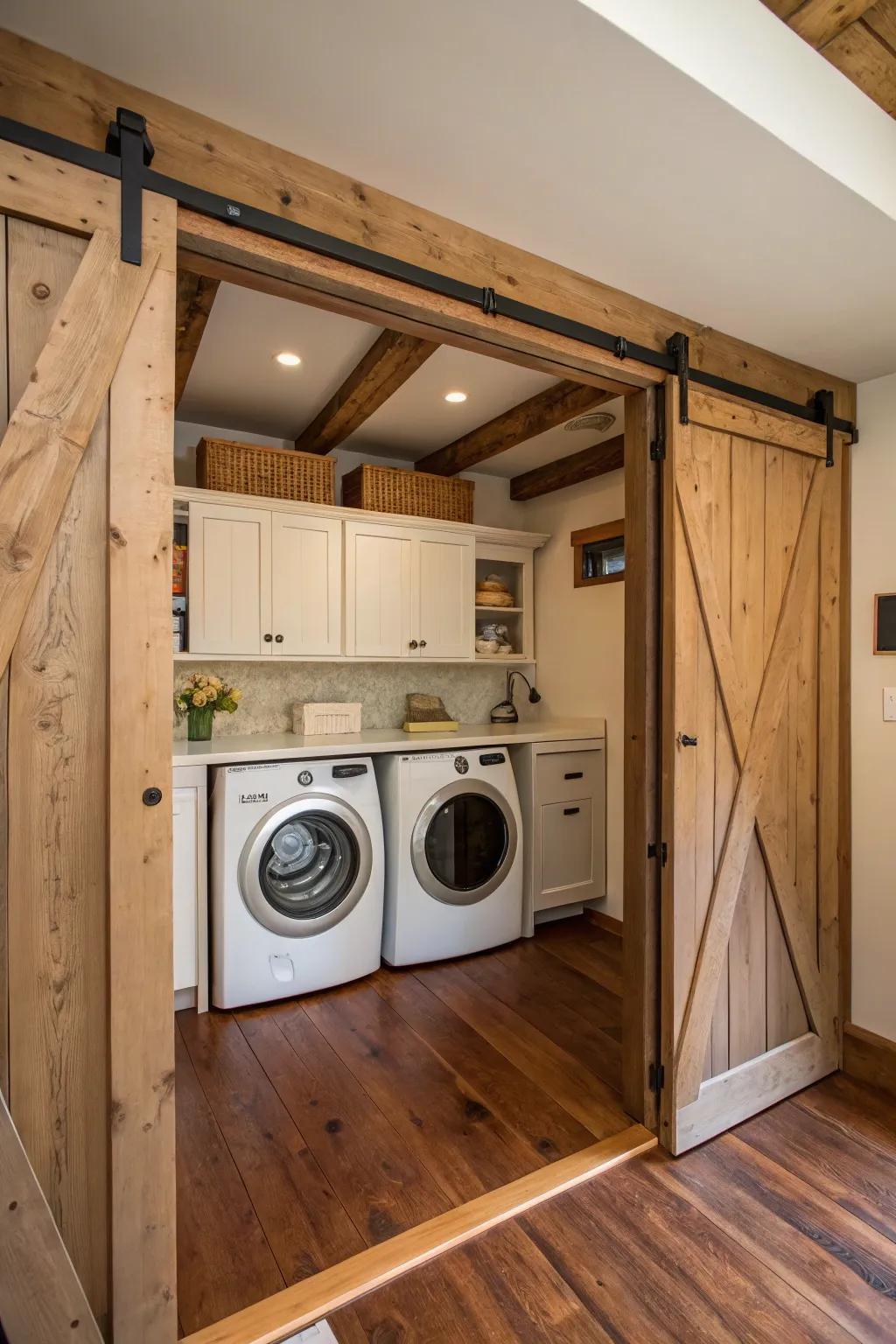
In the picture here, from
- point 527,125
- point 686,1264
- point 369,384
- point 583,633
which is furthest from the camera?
point 583,633

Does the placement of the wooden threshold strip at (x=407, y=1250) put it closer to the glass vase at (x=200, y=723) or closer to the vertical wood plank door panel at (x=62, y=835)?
the vertical wood plank door panel at (x=62, y=835)

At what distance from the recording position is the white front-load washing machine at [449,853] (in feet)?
10.0

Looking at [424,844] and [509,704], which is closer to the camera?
[424,844]

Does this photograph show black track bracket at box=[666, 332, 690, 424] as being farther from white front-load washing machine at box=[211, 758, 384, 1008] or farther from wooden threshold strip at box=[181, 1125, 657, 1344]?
wooden threshold strip at box=[181, 1125, 657, 1344]

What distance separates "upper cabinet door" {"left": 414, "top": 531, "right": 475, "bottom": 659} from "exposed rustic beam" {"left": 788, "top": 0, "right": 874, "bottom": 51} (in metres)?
2.40

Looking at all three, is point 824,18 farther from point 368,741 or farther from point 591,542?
point 368,741

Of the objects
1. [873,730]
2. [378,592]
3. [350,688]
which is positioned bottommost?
[873,730]

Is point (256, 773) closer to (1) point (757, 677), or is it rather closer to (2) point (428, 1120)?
(2) point (428, 1120)

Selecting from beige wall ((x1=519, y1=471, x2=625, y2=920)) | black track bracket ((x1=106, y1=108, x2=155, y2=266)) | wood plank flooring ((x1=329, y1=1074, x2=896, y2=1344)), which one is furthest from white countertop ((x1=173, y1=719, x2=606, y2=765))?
black track bracket ((x1=106, y1=108, x2=155, y2=266))

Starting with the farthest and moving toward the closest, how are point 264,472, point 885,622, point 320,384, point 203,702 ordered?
point 264,472
point 203,702
point 320,384
point 885,622

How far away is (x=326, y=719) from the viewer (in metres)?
3.31

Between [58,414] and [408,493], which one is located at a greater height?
[408,493]

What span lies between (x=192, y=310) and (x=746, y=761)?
7.12 feet

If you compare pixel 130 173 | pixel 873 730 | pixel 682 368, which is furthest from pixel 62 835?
pixel 873 730
